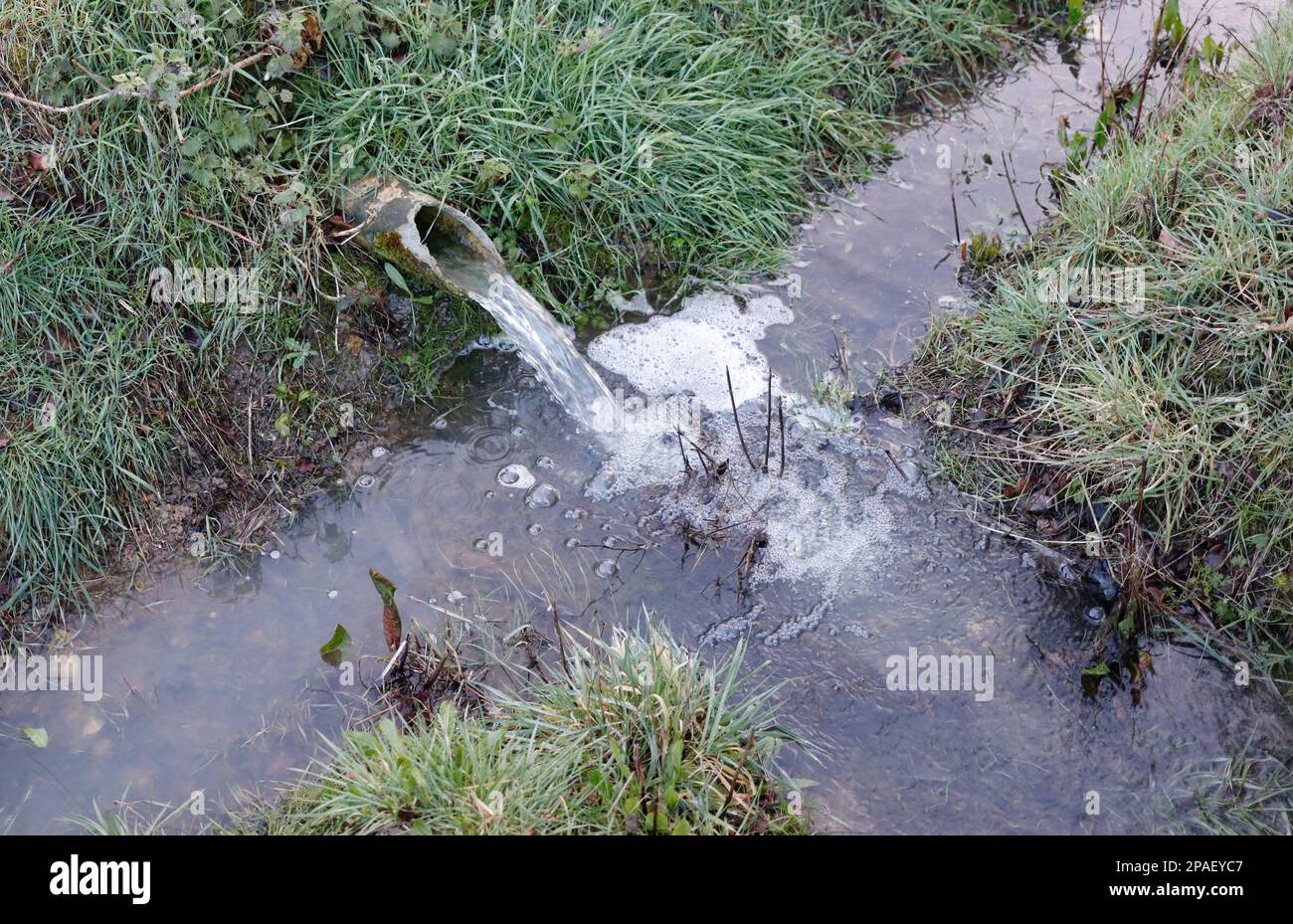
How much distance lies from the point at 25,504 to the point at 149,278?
3.33 ft

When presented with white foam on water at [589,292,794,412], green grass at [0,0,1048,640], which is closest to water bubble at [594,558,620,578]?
white foam on water at [589,292,794,412]

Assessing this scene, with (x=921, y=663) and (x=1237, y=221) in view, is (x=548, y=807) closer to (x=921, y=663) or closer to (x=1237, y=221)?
(x=921, y=663)

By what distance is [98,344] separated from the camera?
3.96 metres

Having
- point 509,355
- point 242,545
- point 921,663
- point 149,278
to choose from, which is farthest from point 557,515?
point 149,278

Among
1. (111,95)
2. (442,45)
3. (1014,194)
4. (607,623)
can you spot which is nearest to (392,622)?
(607,623)

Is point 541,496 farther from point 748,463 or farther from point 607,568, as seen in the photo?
point 748,463

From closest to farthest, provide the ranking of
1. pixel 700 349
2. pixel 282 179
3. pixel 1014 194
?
pixel 282 179 < pixel 700 349 < pixel 1014 194

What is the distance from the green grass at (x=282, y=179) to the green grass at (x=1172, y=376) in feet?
4.54

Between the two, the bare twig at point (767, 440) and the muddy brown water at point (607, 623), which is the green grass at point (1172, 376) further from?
the bare twig at point (767, 440)

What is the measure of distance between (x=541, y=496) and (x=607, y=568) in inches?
18.5

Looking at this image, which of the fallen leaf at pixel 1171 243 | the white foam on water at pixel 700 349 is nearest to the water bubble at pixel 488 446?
the white foam on water at pixel 700 349

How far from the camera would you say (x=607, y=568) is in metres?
3.91

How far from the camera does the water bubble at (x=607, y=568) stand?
3.89m
